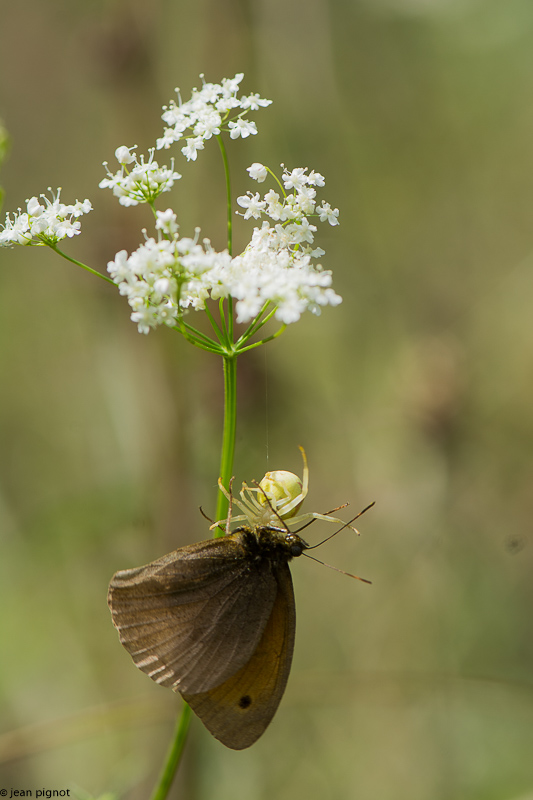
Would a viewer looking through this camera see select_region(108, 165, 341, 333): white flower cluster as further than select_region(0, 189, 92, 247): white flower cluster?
No

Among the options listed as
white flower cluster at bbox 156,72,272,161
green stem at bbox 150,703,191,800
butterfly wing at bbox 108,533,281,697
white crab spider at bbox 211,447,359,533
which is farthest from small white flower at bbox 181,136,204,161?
green stem at bbox 150,703,191,800

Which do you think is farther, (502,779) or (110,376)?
(110,376)

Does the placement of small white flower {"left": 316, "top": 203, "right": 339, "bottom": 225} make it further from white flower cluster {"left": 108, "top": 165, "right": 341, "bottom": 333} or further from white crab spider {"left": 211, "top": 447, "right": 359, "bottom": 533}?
white crab spider {"left": 211, "top": 447, "right": 359, "bottom": 533}

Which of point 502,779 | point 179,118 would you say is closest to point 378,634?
point 502,779

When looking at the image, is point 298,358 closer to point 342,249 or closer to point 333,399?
point 333,399

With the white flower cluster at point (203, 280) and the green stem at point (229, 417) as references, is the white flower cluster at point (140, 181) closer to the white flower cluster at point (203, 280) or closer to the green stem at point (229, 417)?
the white flower cluster at point (203, 280)

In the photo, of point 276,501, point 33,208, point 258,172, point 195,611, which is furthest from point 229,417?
point 33,208

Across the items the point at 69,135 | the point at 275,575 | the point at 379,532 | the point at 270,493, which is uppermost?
the point at 69,135
